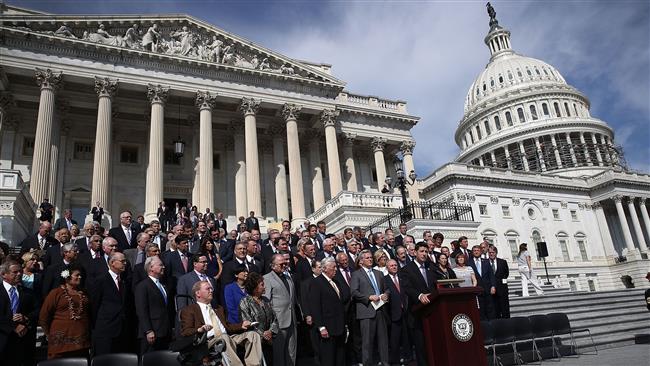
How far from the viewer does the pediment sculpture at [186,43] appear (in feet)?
89.5

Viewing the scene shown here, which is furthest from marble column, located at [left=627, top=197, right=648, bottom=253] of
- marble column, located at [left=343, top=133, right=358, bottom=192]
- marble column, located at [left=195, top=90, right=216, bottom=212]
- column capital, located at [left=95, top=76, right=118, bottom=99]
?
column capital, located at [left=95, top=76, right=118, bottom=99]

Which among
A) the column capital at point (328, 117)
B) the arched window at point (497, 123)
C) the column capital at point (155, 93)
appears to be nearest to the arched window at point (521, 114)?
the arched window at point (497, 123)

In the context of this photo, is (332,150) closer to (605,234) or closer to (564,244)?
(564,244)

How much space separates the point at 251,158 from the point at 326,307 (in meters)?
22.8

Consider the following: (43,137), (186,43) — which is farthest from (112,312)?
(186,43)

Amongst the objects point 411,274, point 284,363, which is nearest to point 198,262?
point 284,363

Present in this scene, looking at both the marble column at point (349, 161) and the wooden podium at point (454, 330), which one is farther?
the marble column at point (349, 161)

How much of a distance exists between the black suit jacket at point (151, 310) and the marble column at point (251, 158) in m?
21.4

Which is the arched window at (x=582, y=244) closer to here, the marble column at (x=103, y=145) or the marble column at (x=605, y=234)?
the marble column at (x=605, y=234)

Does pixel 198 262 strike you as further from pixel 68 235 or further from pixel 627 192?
pixel 627 192

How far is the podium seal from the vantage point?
22.4 ft

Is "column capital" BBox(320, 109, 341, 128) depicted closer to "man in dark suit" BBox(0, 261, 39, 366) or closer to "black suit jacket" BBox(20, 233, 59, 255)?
"black suit jacket" BBox(20, 233, 59, 255)

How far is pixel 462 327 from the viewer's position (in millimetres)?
6883

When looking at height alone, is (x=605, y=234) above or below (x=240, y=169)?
below
